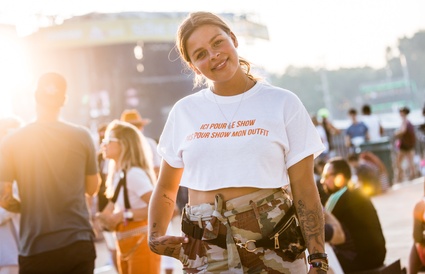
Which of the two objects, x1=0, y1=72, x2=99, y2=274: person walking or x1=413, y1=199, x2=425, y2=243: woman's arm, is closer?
x1=0, y1=72, x2=99, y2=274: person walking

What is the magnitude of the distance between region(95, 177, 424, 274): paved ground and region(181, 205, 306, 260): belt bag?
127 inches

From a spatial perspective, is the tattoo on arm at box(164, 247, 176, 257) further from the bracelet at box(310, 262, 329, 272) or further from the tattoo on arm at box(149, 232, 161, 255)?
the bracelet at box(310, 262, 329, 272)

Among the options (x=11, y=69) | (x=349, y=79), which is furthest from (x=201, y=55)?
(x=349, y=79)

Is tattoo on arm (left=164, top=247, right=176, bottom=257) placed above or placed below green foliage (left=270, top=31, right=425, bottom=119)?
above

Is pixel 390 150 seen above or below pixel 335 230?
below

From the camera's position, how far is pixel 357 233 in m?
5.42

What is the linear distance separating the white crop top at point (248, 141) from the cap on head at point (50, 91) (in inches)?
69.9

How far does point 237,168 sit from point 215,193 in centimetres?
14

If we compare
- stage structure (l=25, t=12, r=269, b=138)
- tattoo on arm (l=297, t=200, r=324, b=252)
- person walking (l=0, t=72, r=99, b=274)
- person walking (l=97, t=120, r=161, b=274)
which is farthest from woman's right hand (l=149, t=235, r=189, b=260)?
stage structure (l=25, t=12, r=269, b=138)

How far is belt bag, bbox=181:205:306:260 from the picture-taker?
2730mm

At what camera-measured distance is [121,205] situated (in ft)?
17.8

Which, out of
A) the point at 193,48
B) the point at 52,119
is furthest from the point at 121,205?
the point at 193,48

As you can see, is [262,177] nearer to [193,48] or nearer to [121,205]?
[193,48]

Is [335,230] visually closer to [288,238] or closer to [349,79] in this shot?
[288,238]
